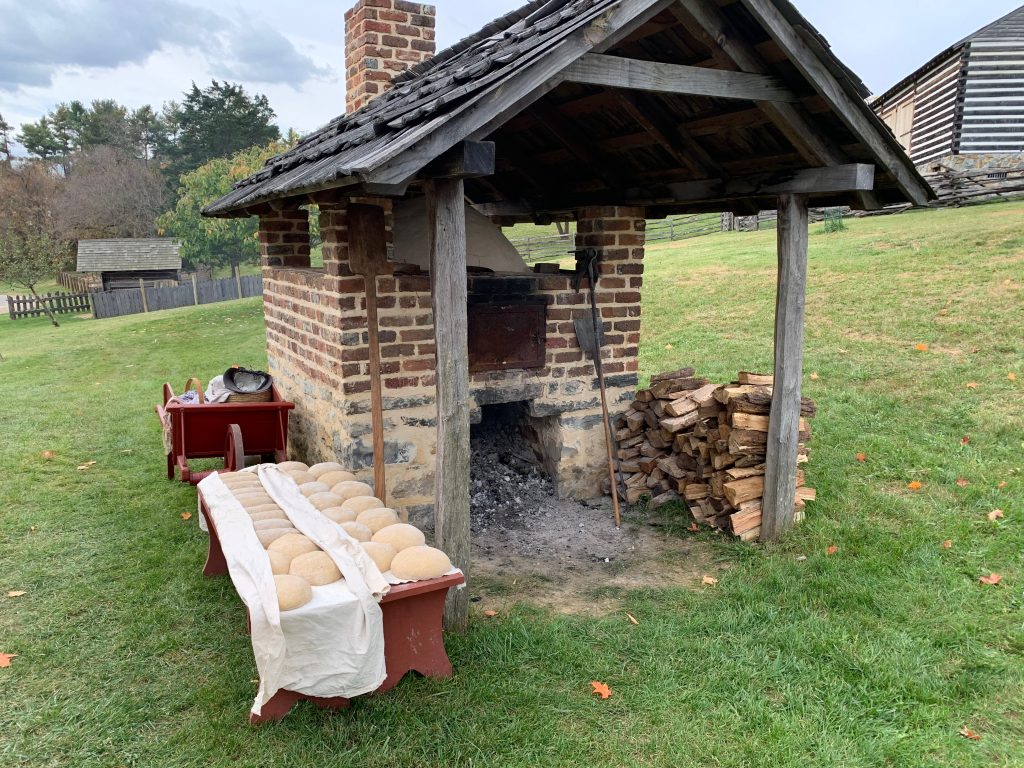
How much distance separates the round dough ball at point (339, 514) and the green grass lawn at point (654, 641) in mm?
833

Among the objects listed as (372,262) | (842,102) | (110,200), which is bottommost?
(372,262)

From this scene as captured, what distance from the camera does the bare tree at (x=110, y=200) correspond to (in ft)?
120

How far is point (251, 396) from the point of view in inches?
234

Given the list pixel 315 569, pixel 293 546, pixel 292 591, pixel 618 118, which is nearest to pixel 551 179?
pixel 618 118

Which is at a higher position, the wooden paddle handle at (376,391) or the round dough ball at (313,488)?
the wooden paddle handle at (376,391)

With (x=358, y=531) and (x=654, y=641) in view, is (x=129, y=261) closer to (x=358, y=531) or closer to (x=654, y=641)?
(x=358, y=531)

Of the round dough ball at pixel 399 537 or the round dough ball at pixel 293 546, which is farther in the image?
the round dough ball at pixel 399 537

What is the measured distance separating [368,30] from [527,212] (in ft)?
8.03

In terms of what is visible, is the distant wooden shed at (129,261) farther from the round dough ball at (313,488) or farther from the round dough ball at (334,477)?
the round dough ball at (313,488)

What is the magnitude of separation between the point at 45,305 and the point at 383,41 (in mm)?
23457

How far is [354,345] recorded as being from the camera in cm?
479

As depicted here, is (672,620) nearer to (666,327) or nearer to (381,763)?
(381,763)

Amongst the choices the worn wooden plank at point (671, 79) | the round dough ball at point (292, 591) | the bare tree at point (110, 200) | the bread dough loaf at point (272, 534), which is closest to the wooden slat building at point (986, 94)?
the worn wooden plank at point (671, 79)

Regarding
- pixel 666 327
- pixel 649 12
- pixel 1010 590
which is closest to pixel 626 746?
pixel 1010 590
